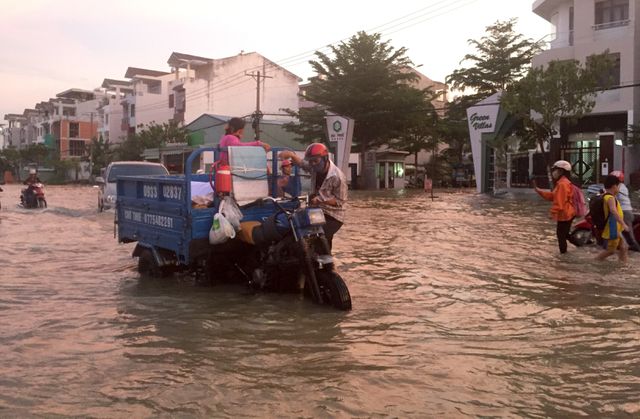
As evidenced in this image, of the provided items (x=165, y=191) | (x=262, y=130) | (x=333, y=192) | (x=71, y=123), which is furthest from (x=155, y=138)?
(x=333, y=192)

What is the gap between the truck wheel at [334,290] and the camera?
5.87m

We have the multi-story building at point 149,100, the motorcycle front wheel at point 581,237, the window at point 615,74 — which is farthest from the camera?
the multi-story building at point 149,100

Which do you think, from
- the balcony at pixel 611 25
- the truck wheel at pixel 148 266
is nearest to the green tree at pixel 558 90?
the balcony at pixel 611 25

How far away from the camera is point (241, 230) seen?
256 inches

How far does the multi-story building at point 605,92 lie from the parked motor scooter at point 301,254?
25301mm

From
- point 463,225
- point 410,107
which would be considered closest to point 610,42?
point 410,107

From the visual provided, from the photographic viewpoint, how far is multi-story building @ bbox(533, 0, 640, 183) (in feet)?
91.3

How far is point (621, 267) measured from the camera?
8523 mm

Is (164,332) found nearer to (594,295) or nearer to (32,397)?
(32,397)

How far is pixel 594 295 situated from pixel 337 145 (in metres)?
29.0

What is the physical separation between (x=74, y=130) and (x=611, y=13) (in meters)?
68.5

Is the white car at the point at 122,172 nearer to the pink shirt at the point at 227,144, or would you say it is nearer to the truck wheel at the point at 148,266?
the truck wheel at the point at 148,266

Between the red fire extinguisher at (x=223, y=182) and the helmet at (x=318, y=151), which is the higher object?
the helmet at (x=318, y=151)

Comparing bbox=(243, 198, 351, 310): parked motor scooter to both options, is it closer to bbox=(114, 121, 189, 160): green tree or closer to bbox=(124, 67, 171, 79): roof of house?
bbox=(114, 121, 189, 160): green tree
